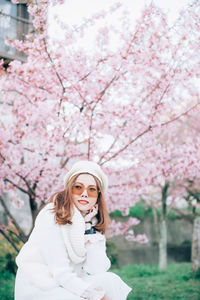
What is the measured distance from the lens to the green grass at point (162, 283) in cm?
651

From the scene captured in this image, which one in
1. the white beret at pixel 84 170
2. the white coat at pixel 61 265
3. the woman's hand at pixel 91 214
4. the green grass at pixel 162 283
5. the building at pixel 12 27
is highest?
the building at pixel 12 27

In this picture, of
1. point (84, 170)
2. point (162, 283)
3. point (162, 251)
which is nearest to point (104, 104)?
point (84, 170)

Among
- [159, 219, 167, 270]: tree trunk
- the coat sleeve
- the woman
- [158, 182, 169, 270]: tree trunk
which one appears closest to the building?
[158, 182, 169, 270]: tree trunk

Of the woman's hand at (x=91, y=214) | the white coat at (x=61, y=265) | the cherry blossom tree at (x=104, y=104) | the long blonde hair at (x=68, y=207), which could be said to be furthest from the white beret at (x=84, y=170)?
the cherry blossom tree at (x=104, y=104)

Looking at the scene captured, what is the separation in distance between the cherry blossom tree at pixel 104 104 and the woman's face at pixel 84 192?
2011 millimetres

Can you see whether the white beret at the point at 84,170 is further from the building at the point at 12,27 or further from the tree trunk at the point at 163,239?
the tree trunk at the point at 163,239

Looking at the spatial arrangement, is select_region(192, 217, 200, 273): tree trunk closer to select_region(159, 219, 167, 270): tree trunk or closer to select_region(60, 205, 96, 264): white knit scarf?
select_region(159, 219, 167, 270): tree trunk

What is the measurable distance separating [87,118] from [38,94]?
3.10 feet

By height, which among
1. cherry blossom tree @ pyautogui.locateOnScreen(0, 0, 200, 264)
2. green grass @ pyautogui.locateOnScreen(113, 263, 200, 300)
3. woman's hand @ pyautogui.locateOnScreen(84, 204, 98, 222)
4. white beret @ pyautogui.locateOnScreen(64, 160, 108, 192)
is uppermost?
cherry blossom tree @ pyautogui.locateOnScreen(0, 0, 200, 264)

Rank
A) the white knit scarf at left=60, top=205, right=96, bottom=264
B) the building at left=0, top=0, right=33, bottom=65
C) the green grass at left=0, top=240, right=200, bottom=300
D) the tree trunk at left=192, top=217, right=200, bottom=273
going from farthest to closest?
the building at left=0, top=0, right=33, bottom=65 < the tree trunk at left=192, top=217, right=200, bottom=273 < the green grass at left=0, top=240, right=200, bottom=300 < the white knit scarf at left=60, top=205, right=96, bottom=264

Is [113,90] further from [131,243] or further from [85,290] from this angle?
[131,243]

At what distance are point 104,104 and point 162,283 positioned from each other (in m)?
4.34

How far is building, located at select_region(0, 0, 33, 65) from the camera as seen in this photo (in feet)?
30.1

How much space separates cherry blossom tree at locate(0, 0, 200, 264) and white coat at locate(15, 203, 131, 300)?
2.37 metres
